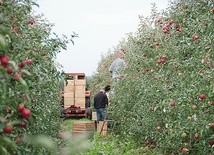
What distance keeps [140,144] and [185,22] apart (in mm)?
3156

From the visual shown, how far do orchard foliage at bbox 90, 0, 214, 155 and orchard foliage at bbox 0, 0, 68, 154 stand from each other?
56.7 inches

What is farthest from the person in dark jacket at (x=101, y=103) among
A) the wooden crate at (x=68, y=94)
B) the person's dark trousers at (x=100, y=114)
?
the wooden crate at (x=68, y=94)

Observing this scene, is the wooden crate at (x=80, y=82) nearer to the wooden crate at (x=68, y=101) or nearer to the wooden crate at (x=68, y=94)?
the wooden crate at (x=68, y=94)

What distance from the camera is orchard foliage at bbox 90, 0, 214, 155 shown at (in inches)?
196

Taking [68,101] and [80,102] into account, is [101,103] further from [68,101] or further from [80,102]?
[80,102]

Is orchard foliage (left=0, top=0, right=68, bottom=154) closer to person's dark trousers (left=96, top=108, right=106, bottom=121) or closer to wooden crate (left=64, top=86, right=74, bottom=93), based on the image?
person's dark trousers (left=96, top=108, right=106, bottom=121)

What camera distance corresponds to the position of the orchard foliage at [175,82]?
4.97 m

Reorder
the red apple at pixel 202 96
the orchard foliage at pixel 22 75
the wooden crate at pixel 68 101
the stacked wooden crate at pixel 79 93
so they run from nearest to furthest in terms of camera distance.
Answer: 1. the orchard foliage at pixel 22 75
2. the red apple at pixel 202 96
3. the wooden crate at pixel 68 101
4. the stacked wooden crate at pixel 79 93

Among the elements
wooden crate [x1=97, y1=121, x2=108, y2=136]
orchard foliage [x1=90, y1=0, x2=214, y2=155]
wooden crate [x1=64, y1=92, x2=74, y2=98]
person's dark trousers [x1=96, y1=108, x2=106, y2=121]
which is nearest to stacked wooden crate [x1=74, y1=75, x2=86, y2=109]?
wooden crate [x1=64, y1=92, x2=74, y2=98]

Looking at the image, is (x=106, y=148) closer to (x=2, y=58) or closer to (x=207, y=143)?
(x=207, y=143)

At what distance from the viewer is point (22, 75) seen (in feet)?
10.4

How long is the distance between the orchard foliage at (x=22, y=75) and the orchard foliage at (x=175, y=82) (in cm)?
144

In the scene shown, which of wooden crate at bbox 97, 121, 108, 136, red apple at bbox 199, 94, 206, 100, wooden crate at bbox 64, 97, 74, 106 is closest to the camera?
red apple at bbox 199, 94, 206, 100

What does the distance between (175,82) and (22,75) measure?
3.11 meters
